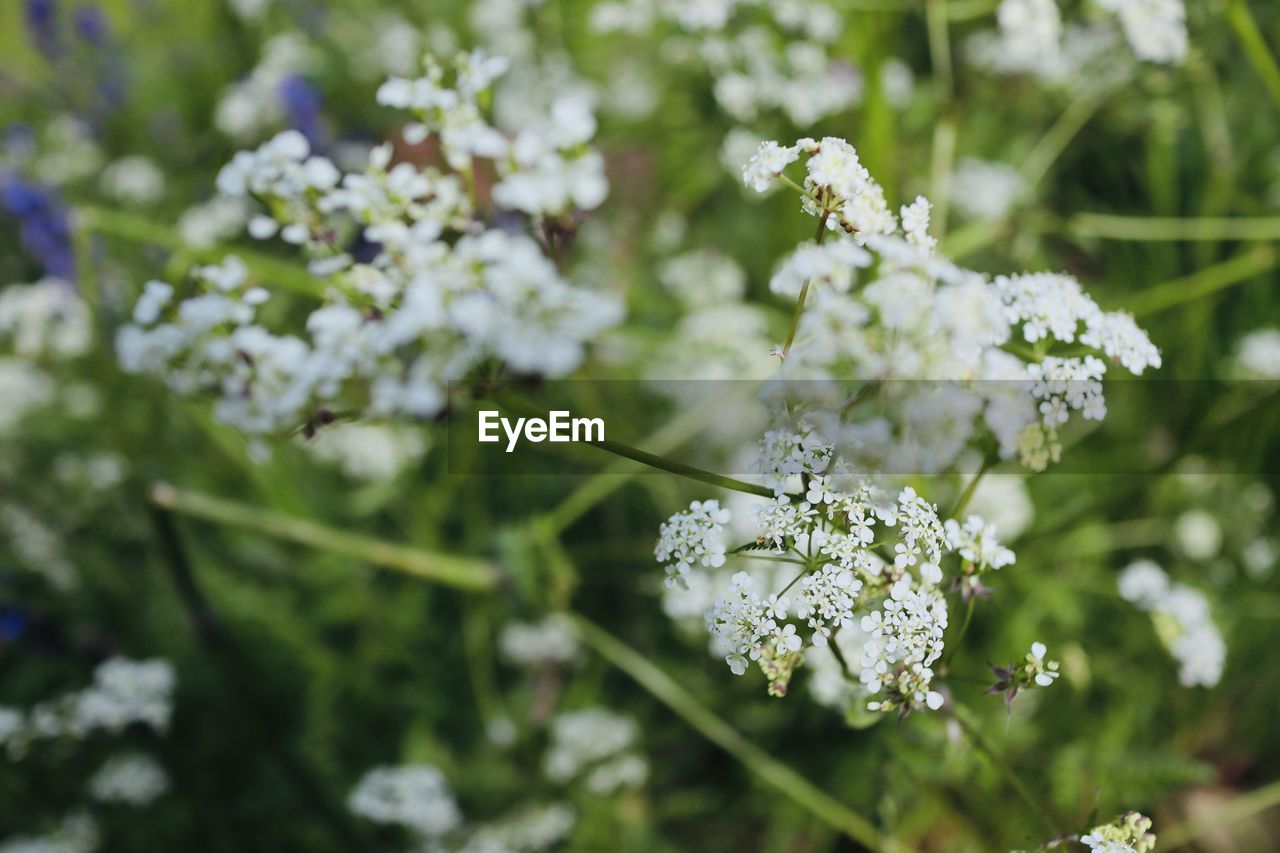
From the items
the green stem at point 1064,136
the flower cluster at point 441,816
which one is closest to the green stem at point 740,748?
the flower cluster at point 441,816

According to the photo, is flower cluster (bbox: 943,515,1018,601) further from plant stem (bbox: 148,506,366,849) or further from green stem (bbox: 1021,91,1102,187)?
green stem (bbox: 1021,91,1102,187)

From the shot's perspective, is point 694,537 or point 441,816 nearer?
point 694,537

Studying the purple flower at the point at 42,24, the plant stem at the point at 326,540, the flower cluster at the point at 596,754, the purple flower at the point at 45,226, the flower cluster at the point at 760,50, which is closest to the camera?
the plant stem at the point at 326,540

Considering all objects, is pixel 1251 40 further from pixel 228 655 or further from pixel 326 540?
pixel 228 655

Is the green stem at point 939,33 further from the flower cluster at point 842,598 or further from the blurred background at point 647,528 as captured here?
the flower cluster at point 842,598

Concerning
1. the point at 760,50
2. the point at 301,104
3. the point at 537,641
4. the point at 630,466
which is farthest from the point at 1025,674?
the point at 301,104

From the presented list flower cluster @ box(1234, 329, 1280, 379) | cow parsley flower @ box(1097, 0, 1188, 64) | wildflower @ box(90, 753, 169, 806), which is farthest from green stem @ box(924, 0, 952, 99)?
wildflower @ box(90, 753, 169, 806)
